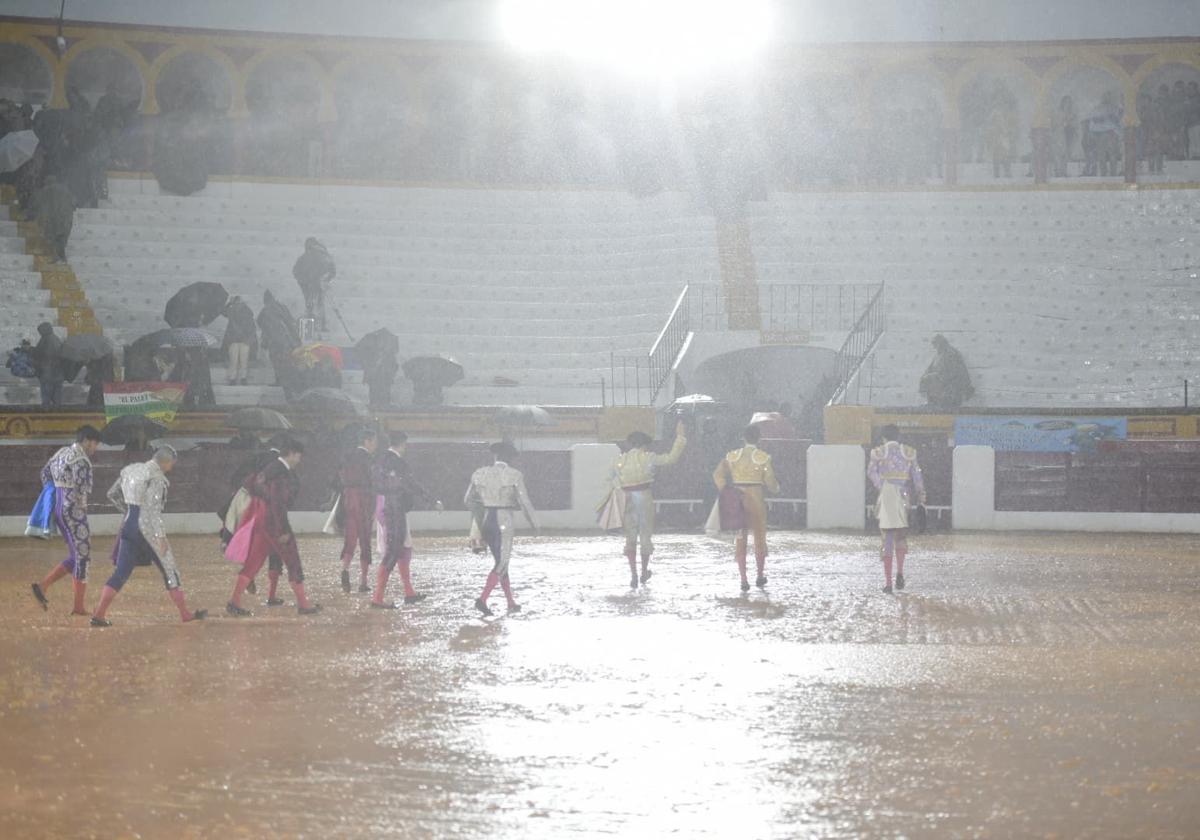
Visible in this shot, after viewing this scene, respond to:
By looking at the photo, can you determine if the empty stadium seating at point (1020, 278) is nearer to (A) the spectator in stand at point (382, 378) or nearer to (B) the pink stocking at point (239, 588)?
(A) the spectator in stand at point (382, 378)

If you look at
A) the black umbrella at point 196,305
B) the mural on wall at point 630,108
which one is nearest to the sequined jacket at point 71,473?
the black umbrella at point 196,305

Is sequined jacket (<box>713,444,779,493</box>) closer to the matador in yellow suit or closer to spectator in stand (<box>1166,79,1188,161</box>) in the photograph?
the matador in yellow suit

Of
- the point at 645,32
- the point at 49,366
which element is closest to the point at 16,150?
the point at 49,366

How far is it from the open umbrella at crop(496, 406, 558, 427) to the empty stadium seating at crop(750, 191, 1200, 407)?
5.11m

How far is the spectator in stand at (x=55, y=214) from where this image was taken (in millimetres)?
24891

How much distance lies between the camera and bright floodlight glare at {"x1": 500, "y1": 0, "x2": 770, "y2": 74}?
103ft

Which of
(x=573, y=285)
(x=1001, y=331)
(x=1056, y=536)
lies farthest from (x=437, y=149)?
(x=1056, y=536)

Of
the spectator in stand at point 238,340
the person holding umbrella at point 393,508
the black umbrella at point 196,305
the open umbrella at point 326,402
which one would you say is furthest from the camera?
the black umbrella at point 196,305

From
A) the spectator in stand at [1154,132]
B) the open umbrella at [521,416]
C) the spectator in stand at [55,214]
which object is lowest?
the open umbrella at [521,416]

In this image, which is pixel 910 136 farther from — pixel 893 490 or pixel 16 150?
pixel 893 490

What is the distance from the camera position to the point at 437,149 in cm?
3038

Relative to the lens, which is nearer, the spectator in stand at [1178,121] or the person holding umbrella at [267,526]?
the person holding umbrella at [267,526]

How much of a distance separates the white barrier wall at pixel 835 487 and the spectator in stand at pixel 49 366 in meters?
9.97

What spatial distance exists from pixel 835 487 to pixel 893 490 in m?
7.34
